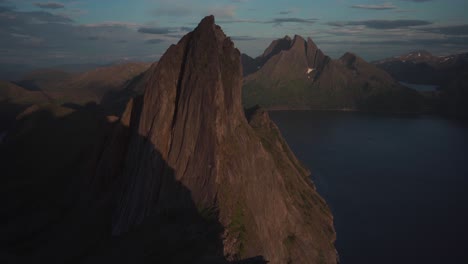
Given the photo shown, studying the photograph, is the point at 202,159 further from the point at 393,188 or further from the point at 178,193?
the point at 393,188

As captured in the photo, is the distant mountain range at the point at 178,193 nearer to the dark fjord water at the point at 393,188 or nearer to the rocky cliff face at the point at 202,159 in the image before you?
the rocky cliff face at the point at 202,159

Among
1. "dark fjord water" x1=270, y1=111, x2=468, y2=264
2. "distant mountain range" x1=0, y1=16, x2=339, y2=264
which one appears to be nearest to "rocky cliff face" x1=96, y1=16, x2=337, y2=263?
"distant mountain range" x1=0, y1=16, x2=339, y2=264

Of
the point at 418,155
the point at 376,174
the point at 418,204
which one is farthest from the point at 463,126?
the point at 418,204

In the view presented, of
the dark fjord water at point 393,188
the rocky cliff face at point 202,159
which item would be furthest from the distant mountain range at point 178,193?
the dark fjord water at point 393,188

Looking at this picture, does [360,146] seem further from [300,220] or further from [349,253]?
[300,220]

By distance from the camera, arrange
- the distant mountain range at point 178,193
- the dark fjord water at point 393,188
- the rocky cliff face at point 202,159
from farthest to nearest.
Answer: the dark fjord water at point 393,188 → the rocky cliff face at point 202,159 → the distant mountain range at point 178,193

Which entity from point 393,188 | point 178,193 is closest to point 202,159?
point 178,193
